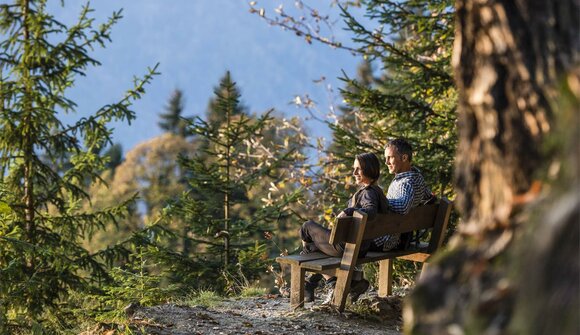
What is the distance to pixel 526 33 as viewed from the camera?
7.76 ft

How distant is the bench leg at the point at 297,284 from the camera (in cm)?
651

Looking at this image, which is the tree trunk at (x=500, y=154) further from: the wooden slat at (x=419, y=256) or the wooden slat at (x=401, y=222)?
the wooden slat at (x=419, y=256)

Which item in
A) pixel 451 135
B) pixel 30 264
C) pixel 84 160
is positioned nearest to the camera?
pixel 451 135

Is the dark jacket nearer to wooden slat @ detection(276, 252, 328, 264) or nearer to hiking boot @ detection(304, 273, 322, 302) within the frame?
wooden slat @ detection(276, 252, 328, 264)

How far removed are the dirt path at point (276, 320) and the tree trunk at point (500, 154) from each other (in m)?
3.92

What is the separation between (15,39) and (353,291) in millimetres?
6766

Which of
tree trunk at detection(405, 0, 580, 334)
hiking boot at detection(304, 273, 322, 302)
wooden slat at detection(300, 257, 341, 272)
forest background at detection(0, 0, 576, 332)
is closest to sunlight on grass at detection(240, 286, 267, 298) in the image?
forest background at detection(0, 0, 576, 332)

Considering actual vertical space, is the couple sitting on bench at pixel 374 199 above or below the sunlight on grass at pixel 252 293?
above

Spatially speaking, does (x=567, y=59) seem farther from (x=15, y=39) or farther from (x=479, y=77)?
(x=15, y=39)

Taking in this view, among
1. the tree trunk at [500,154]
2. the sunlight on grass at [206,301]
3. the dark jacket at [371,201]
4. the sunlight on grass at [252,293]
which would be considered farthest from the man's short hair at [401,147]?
the tree trunk at [500,154]

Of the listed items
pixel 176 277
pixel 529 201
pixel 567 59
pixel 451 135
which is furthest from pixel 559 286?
pixel 176 277

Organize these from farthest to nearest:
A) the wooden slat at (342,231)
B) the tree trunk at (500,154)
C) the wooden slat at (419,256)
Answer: the wooden slat at (419,256) < the wooden slat at (342,231) < the tree trunk at (500,154)

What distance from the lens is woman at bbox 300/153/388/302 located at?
6.40 metres

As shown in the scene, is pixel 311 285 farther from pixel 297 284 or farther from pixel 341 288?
pixel 341 288
